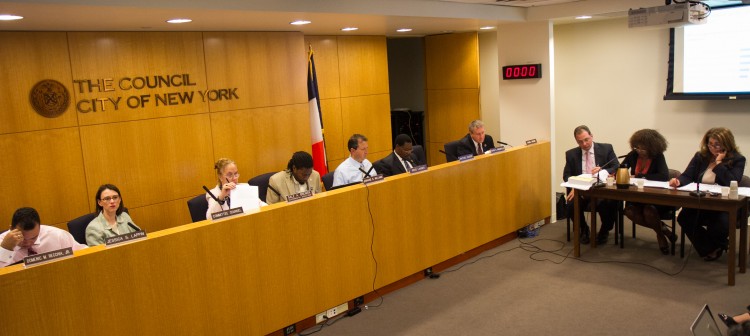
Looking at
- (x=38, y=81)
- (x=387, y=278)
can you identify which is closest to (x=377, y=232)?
(x=387, y=278)

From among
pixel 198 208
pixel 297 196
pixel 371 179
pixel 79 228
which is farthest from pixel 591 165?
pixel 79 228

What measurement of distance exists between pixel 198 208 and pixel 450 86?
5.14 metres

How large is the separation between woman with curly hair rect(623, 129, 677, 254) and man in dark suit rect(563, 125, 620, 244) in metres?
0.27

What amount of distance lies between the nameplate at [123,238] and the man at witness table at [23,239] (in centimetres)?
79

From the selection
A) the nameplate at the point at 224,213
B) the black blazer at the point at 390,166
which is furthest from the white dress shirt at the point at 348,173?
the nameplate at the point at 224,213

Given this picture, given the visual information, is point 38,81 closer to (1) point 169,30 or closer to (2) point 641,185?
(1) point 169,30

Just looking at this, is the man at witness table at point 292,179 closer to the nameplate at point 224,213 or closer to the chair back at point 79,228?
the nameplate at point 224,213

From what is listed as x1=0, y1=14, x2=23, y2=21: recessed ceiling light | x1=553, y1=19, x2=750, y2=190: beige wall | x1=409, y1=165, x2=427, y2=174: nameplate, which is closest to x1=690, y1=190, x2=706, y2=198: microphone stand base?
x1=553, y1=19, x2=750, y2=190: beige wall

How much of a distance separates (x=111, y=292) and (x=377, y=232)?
208 centimetres

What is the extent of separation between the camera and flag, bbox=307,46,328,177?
6.82 m

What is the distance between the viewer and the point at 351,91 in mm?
7734

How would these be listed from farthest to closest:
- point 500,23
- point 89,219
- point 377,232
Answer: point 500,23, point 377,232, point 89,219

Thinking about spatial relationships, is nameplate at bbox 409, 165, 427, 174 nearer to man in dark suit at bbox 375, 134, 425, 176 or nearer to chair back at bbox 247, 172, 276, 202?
man in dark suit at bbox 375, 134, 425, 176

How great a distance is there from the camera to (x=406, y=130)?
10289 millimetres
